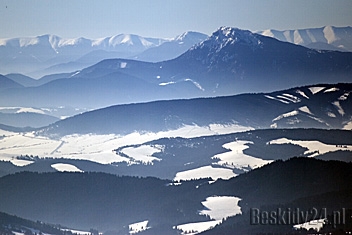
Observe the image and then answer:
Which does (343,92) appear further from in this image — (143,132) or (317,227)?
(317,227)

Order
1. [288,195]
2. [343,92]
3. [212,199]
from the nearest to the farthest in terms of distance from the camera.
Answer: [288,195] → [212,199] → [343,92]

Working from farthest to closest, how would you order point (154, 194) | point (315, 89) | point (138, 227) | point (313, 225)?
point (315, 89), point (154, 194), point (138, 227), point (313, 225)

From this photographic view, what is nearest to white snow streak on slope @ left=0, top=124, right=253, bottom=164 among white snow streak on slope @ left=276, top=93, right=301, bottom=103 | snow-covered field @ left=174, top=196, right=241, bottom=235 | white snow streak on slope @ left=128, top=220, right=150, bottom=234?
white snow streak on slope @ left=276, top=93, right=301, bottom=103

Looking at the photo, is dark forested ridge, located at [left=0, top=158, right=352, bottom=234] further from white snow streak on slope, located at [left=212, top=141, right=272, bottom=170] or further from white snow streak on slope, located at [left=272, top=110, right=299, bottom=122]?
white snow streak on slope, located at [left=272, top=110, right=299, bottom=122]

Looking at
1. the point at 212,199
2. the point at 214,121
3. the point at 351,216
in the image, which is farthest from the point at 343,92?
the point at 351,216

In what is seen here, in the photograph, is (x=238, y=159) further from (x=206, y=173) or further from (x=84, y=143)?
(x=84, y=143)

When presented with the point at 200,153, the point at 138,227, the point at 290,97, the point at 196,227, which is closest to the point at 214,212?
the point at 196,227

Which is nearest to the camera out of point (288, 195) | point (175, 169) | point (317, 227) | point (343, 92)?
point (317, 227)
